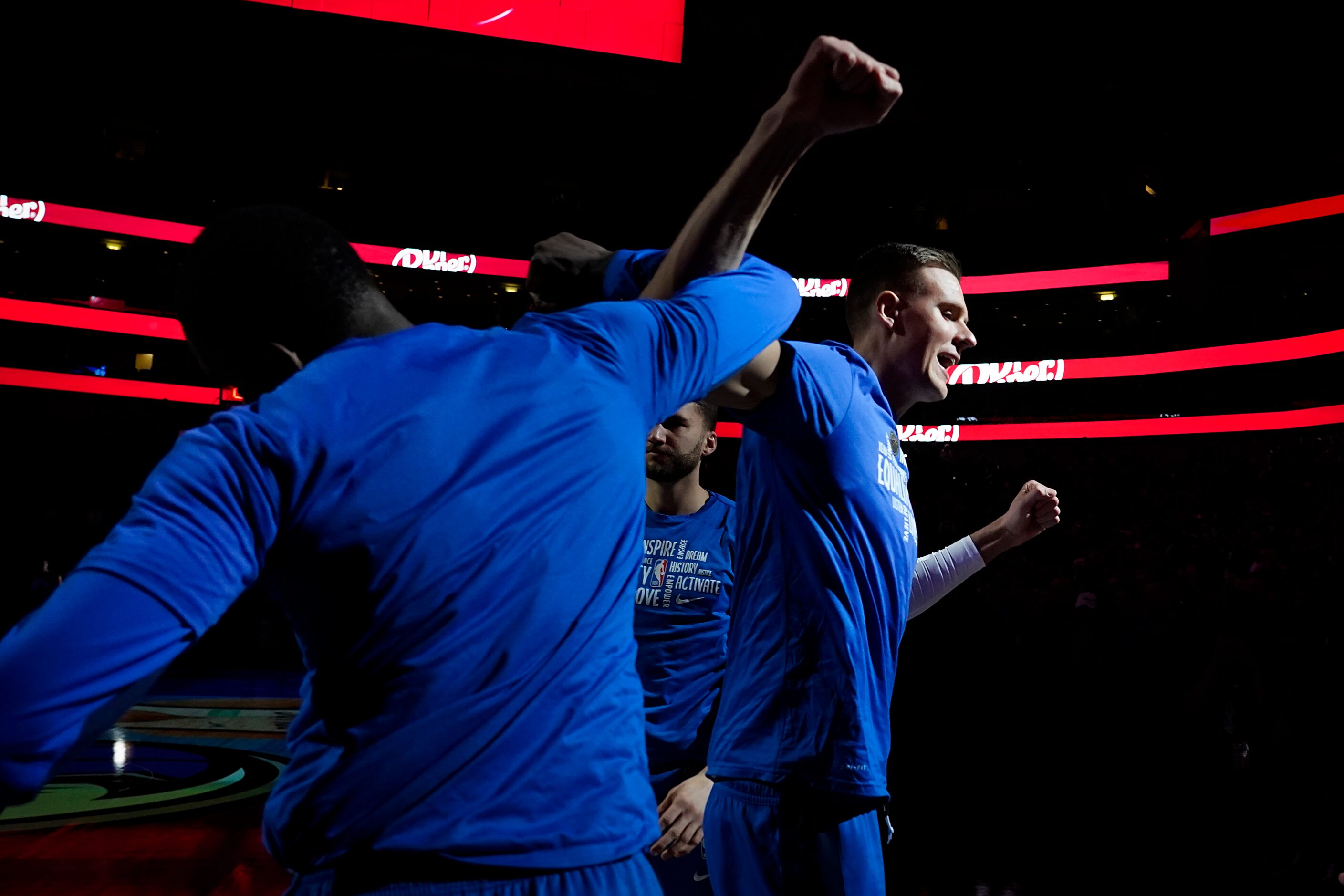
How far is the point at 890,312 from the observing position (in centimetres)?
255

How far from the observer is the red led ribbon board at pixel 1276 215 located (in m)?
14.5

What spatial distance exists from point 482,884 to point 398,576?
1.04 feet

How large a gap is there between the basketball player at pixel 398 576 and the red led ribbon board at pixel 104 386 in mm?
20586

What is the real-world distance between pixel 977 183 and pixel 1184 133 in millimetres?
5318

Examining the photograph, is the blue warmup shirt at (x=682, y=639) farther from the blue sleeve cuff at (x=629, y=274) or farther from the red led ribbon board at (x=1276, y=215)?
the red led ribbon board at (x=1276, y=215)

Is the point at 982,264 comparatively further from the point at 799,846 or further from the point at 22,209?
the point at 799,846

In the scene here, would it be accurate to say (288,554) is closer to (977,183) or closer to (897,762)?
(897,762)

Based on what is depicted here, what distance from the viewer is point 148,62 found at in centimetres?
1753

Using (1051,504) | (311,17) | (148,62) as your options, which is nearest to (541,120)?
(311,17)

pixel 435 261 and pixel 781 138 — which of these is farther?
pixel 435 261

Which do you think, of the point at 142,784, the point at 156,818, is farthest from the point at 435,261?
the point at 156,818

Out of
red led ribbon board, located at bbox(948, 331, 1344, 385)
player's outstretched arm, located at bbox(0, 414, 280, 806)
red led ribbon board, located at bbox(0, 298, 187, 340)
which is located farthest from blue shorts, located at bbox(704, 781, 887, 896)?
red led ribbon board, located at bbox(0, 298, 187, 340)

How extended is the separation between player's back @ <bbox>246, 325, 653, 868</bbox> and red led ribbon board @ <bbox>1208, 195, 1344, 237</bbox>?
16952 mm

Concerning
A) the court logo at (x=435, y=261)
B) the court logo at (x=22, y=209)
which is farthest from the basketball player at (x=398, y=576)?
the court logo at (x=22, y=209)
